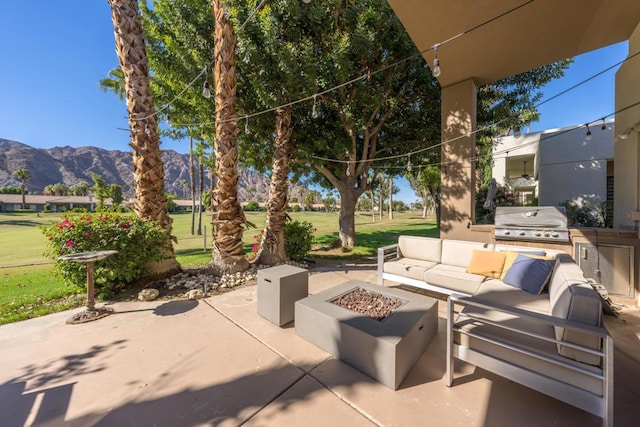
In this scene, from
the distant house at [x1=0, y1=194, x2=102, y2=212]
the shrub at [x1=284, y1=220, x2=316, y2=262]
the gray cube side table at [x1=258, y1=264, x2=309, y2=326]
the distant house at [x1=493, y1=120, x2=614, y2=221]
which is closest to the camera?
the gray cube side table at [x1=258, y1=264, x2=309, y2=326]

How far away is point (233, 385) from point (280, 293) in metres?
1.24

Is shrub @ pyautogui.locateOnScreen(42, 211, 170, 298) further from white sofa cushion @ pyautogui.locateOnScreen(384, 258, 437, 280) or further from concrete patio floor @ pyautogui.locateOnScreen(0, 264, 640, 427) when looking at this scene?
white sofa cushion @ pyautogui.locateOnScreen(384, 258, 437, 280)

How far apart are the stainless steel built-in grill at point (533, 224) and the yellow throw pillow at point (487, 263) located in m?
1.17

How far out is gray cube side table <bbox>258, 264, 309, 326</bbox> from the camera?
336 centimetres

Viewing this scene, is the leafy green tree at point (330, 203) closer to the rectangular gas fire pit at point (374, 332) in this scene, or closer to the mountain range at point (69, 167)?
the mountain range at point (69, 167)

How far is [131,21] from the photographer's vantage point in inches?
186

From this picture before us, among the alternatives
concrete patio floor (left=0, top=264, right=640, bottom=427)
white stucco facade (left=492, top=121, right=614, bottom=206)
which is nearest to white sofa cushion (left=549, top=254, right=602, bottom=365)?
concrete patio floor (left=0, top=264, right=640, bottom=427)

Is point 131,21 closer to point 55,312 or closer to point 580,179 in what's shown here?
point 55,312

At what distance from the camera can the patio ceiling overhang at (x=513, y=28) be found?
12.4 feet

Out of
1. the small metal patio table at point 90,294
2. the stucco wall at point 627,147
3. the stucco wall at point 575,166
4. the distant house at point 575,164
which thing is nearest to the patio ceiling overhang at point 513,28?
the stucco wall at point 627,147

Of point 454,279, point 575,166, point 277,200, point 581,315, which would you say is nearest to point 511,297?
point 454,279

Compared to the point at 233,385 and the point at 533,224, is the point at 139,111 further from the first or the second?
the point at 533,224

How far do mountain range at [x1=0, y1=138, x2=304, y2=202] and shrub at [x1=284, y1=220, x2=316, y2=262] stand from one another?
305ft

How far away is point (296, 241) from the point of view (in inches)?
289
